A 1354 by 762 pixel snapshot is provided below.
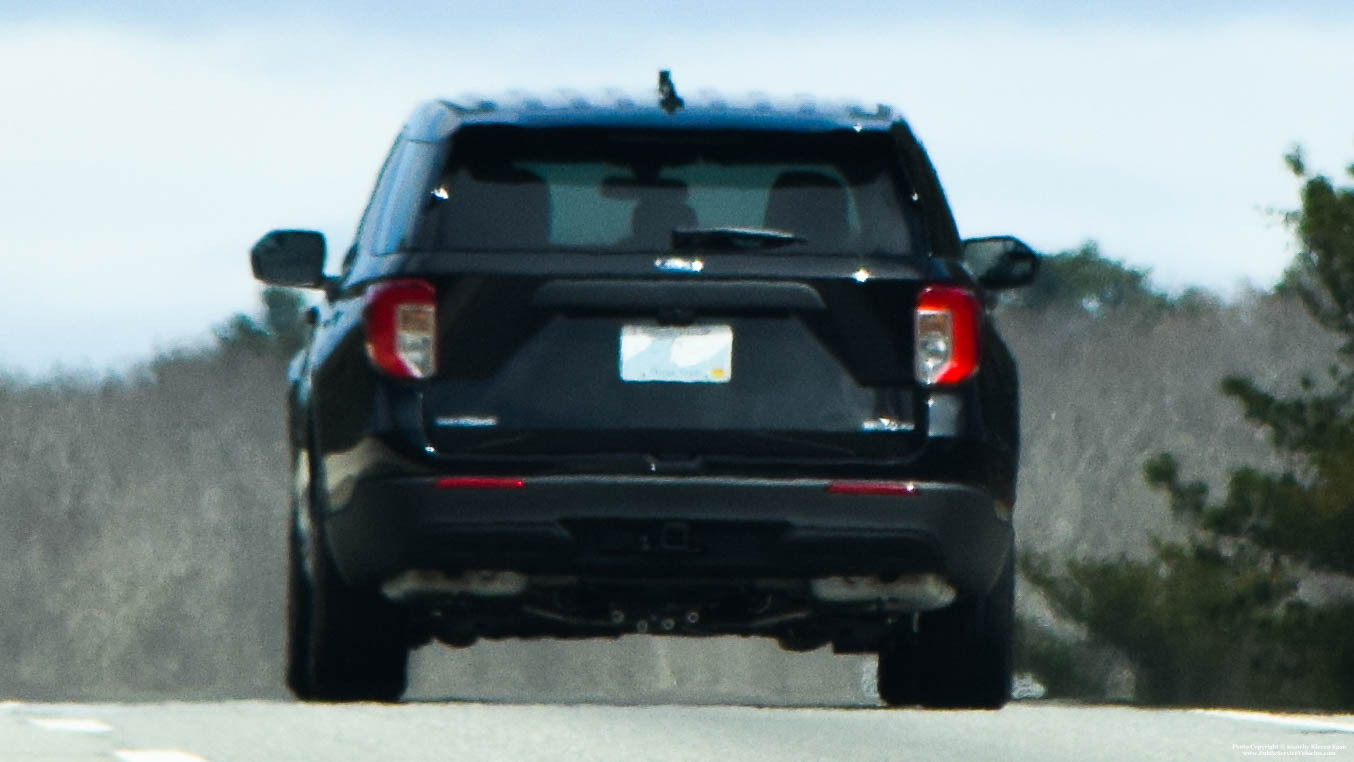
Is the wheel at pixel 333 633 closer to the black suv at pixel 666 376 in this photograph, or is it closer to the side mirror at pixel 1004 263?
the black suv at pixel 666 376

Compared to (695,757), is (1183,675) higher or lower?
lower

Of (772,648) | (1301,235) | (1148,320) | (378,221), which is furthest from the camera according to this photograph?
(1148,320)

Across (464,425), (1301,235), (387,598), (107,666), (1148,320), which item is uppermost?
(464,425)

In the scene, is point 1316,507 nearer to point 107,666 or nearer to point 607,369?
point 607,369

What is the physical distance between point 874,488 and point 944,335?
1.70 feet

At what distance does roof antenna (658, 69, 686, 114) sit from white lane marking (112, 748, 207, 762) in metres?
2.39

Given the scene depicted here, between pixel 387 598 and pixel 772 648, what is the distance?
8460cm

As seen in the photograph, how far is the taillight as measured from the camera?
971 cm

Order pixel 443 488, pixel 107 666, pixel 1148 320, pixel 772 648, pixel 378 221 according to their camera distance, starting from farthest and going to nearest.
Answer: pixel 1148 320
pixel 107 666
pixel 772 648
pixel 378 221
pixel 443 488

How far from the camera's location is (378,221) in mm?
10258

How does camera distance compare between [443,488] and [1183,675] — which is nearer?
[443,488]

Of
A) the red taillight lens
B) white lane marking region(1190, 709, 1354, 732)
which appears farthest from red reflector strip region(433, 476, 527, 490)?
white lane marking region(1190, 709, 1354, 732)

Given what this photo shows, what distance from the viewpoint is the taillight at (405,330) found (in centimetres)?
971

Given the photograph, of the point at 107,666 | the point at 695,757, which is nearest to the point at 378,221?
the point at 695,757
